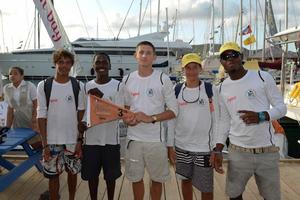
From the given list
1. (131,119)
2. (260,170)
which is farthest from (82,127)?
(260,170)

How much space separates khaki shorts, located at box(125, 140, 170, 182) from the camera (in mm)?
3619

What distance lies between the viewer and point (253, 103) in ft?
10.4

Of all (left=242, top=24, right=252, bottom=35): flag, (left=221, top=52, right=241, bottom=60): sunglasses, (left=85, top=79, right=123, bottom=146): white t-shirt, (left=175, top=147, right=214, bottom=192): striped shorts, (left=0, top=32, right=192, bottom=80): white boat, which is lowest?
(left=175, top=147, right=214, bottom=192): striped shorts

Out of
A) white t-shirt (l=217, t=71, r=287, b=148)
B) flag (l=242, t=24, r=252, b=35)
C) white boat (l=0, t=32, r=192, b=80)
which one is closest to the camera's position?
white t-shirt (l=217, t=71, r=287, b=148)

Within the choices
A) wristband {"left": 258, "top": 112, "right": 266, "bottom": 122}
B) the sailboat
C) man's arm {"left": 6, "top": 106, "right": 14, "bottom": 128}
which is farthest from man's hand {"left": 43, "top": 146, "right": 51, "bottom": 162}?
the sailboat

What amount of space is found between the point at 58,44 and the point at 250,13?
20618mm

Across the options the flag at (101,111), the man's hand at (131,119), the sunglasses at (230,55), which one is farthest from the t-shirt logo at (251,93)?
the flag at (101,111)

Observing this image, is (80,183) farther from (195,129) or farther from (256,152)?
(256,152)

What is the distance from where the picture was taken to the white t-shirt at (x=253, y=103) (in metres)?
3.16

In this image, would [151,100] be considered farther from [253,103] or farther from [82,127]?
[253,103]

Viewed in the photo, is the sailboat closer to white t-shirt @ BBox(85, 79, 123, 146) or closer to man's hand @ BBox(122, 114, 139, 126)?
white t-shirt @ BBox(85, 79, 123, 146)

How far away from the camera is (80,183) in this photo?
524 centimetres

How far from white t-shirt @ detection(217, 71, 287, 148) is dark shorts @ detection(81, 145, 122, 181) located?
127 centimetres

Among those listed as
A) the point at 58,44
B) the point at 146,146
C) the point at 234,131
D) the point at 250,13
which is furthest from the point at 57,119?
the point at 250,13
